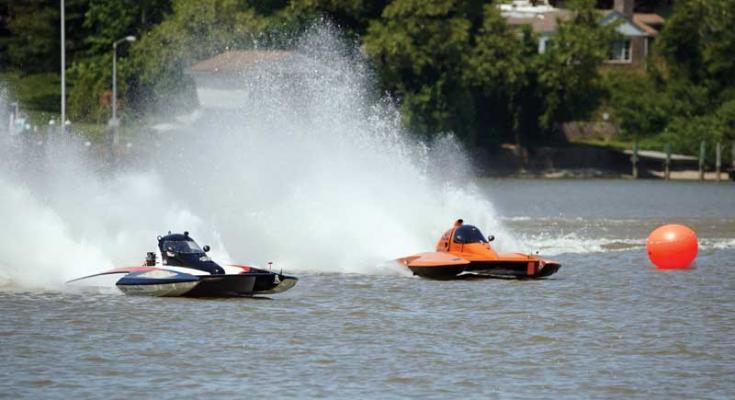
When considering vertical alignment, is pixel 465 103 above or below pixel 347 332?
above

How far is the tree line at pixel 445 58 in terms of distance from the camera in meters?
90.2

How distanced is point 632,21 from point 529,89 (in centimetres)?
1520

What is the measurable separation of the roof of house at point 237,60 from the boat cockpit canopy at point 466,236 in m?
52.1

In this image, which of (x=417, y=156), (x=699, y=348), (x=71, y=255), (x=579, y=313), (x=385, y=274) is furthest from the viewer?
(x=417, y=156)

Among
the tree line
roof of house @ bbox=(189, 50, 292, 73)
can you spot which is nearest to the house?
the tree line

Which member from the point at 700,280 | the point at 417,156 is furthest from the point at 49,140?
the point at 700,280

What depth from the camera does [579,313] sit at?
2658 cm

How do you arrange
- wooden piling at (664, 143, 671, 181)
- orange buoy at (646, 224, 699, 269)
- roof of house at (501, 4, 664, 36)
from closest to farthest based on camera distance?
orange buoy at (646, 224, 699, 269), wooden piling at (664, 143, 671, 181), roof of house at (501, 4, 664, 36)

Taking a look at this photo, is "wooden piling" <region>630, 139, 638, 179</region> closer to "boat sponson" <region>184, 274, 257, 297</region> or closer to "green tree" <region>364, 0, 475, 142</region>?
"green tree" <region>364, 0, 475, 142</region>

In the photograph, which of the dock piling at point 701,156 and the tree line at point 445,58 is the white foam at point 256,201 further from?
the dock piling at point 701,156

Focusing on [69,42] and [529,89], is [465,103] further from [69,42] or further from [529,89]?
[69,42]

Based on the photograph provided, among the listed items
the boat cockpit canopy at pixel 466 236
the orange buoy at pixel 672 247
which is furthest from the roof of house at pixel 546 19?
the boat cockpit canopy at pixel 466 236

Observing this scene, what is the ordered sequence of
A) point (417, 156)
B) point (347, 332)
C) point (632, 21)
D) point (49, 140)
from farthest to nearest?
point (632, 21)
point (417, 156)
point (49, 140)
point (347, 332)

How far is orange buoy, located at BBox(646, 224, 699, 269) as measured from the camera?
3381 cm
